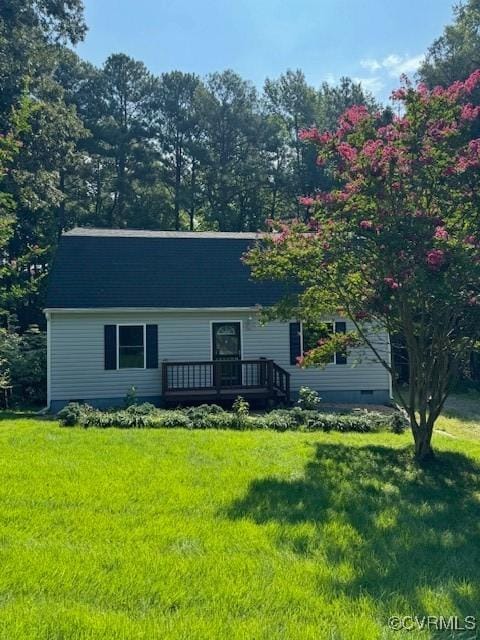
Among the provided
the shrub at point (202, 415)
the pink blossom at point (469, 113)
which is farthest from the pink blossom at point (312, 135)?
the shrub at point (202, 415)

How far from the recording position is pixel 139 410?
10.5m

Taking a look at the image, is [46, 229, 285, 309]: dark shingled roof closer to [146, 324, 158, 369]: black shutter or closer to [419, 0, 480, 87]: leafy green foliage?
[146, 324, 158, 369]: black shutter

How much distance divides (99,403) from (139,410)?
3244 mm

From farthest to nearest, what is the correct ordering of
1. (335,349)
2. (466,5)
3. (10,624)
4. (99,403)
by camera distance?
(466,5)
(99,403)
(335,349)
(10,624)

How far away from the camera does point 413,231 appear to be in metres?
6.30

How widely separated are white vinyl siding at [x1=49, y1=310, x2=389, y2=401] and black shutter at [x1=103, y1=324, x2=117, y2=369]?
0.11 metres

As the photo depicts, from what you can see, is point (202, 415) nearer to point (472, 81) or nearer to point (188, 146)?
point (472, 81)

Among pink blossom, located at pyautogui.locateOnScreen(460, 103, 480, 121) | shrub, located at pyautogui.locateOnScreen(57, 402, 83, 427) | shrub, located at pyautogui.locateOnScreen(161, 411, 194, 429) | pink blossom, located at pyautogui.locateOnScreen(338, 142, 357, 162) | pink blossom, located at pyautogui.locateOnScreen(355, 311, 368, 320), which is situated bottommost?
shrub, located at pyautogui.locateOnScreen(161, 411, 194, 429)

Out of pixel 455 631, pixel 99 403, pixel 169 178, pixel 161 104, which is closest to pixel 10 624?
pixel 455 631

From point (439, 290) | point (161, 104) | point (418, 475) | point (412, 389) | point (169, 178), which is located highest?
point (161, 104)

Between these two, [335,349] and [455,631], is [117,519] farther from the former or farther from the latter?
[335,349]

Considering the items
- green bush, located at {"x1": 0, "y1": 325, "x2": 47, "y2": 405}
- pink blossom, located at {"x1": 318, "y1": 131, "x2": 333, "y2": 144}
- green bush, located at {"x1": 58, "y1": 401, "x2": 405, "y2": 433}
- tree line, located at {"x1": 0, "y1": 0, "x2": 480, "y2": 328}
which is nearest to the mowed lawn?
green bush, located at {"x1": 58, "y1": 401, "x2": 405, "y2": 433}

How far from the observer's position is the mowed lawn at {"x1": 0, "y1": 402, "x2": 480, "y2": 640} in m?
2.86

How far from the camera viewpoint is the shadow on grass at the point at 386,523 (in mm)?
3338
